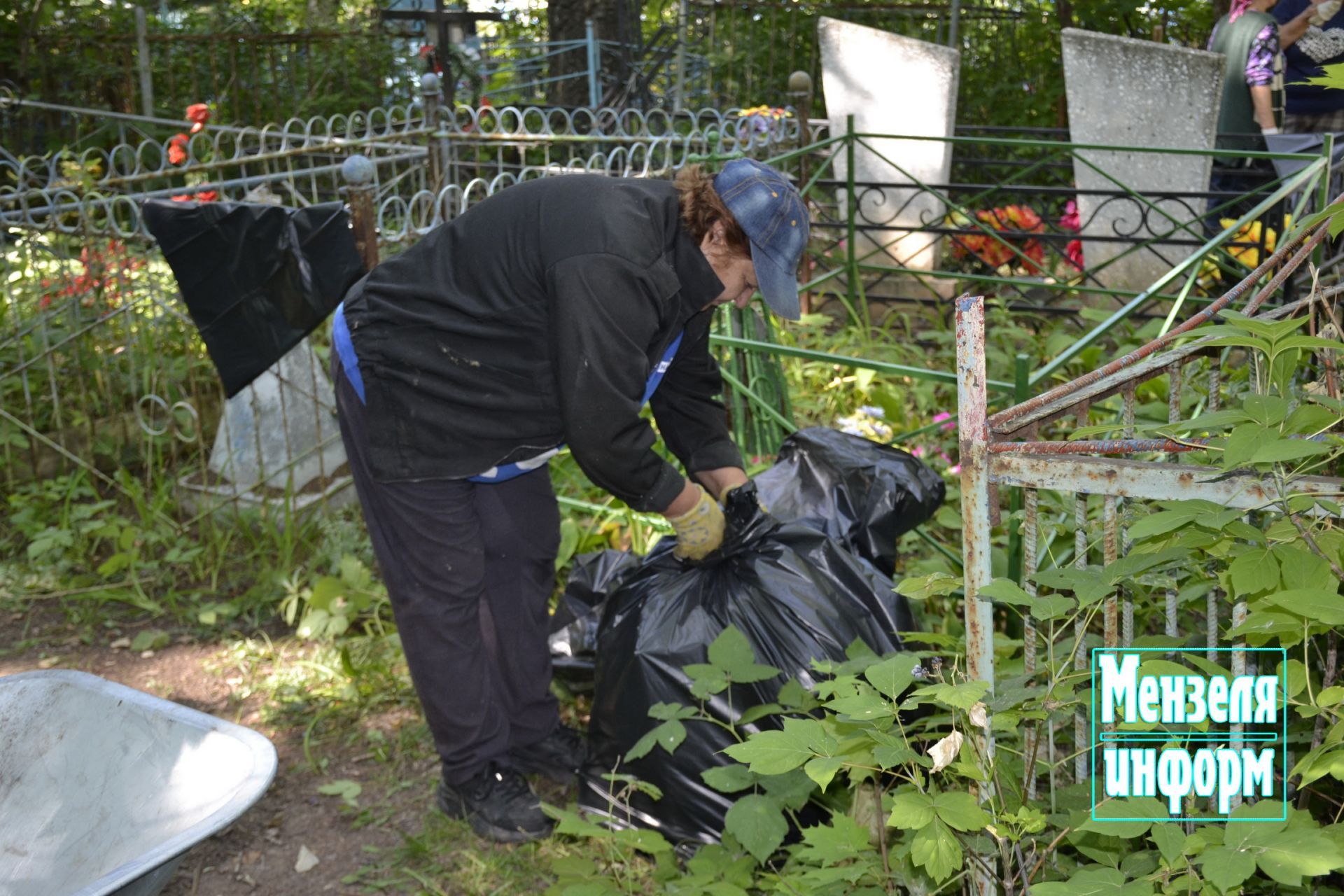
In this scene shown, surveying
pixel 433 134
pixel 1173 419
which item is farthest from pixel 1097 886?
pixel 433 134

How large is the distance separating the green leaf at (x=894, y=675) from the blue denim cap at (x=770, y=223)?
2.49ft

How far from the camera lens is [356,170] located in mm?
3127

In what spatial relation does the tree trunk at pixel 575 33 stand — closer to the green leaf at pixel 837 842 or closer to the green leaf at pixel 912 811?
the green leaf at pixel 837 842

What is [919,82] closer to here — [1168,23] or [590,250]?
[590,250]

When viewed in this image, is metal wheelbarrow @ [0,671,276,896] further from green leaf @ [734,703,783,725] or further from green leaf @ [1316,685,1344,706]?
green leaf @ [1316,685,1344,706]

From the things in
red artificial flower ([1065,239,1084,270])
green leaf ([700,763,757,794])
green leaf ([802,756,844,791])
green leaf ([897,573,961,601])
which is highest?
red artificial flower ([1065,239,1084,270])

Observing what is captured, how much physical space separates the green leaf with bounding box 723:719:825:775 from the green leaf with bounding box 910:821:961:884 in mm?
175

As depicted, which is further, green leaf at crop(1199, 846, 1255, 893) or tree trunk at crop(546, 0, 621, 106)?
tree trunk at crop(546, 0, 621, 106)

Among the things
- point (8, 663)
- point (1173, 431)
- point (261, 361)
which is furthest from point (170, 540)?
point (1173, 431)

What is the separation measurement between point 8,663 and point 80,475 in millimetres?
833

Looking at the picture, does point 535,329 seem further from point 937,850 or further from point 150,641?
point 150,641

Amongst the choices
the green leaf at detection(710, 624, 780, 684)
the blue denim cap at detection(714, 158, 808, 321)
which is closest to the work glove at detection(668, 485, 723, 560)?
the green leaf at detection(710, 624, 780, 684)

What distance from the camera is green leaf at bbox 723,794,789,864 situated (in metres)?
1.92

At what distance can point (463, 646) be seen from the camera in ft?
8.20
